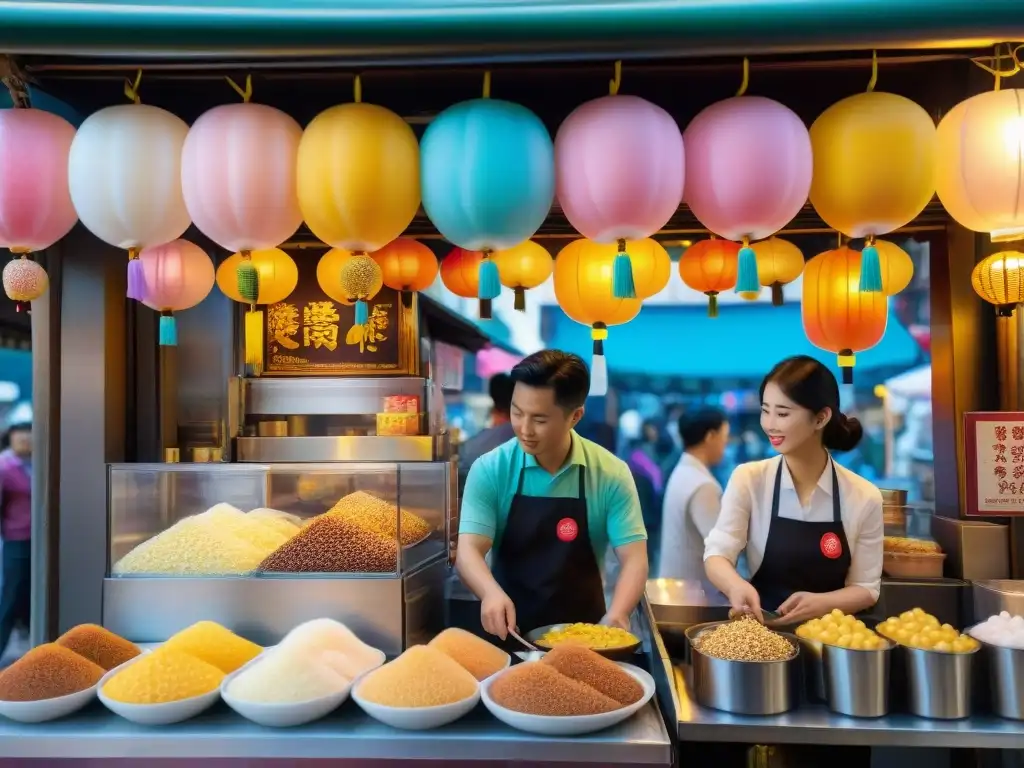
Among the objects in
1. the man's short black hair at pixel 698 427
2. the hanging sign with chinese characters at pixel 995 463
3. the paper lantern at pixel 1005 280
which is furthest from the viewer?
the man's short black hair at pixel 698 427

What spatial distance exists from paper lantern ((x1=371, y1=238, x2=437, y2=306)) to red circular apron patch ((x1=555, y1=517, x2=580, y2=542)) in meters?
1.37

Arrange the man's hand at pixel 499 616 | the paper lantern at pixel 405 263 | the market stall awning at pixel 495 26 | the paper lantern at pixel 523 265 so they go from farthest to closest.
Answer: the paper lantern at pixel 405 263 → the paper lantern at pixel 523 265 → the man's hand at pixel 499 616 → the market stall awning at pixel 495 26

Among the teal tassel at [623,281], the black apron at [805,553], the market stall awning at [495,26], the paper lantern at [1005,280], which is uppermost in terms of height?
the market stall awning at [495,26]

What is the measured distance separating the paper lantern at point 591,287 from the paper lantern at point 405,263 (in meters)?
0.75

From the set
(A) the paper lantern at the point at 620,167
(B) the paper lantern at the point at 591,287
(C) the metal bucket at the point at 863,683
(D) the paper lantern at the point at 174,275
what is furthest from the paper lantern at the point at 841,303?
(D) the paper lantern at the point at 174,275

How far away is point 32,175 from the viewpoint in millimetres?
2041

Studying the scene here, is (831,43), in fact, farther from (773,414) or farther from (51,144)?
(51,144)

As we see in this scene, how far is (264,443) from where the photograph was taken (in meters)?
4.70

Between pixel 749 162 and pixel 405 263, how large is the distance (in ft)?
6.51

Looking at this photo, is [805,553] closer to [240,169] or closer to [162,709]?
[162,709]

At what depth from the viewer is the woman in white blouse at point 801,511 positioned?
2.67 metres

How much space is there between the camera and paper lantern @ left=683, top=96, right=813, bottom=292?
1.88 m

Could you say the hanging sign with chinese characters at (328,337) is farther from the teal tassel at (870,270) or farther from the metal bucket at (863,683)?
the metal bucket at (863,683)

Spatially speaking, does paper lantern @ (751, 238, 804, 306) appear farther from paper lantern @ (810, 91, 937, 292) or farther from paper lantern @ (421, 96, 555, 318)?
paper lantern @ (421, 96, 555, 318)
